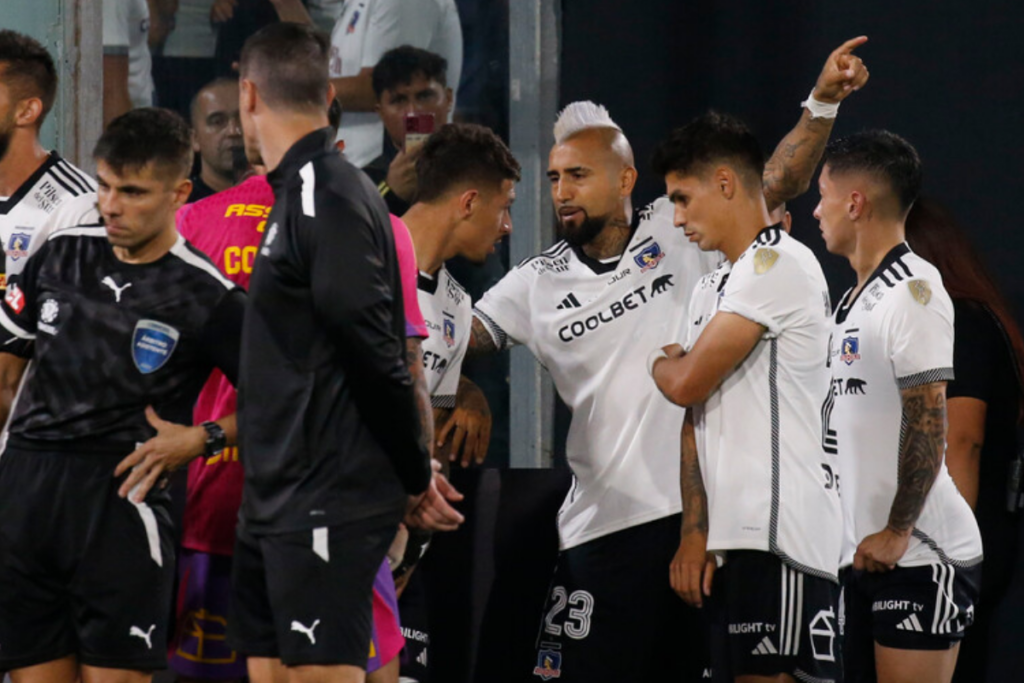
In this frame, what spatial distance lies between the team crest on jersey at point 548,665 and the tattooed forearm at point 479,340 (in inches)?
38.6

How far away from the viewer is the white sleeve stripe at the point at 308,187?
2906 mm

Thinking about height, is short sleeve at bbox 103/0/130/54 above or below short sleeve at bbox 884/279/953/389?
above

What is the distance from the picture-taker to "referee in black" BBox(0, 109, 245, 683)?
132 inches

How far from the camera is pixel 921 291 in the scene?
4.29 metres

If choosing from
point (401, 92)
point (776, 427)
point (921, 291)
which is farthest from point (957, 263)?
point (401, 92)

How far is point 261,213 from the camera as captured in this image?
12.1 feet

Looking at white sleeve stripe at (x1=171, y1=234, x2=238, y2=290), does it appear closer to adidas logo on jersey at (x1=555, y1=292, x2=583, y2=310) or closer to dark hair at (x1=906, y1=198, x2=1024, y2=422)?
adidas logo on jersey at (x1=555, y1=292, x2=583, y2=310)

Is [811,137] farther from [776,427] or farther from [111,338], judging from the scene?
[111,338]

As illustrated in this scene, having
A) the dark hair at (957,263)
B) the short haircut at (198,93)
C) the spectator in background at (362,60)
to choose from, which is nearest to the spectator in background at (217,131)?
the short haircut at (198,93)

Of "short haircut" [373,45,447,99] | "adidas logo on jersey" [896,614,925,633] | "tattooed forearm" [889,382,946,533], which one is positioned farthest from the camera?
"short haircut" [373,45,447,99]

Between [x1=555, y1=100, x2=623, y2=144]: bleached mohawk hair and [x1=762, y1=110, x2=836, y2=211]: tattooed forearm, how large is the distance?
0.54 meters

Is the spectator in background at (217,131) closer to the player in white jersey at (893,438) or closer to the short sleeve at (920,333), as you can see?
the player in white jersey at (893,438)

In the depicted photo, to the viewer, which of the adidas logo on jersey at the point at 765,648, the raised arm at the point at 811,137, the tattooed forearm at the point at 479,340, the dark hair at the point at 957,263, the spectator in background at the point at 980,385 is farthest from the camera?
the dark hair at the point at 957,263

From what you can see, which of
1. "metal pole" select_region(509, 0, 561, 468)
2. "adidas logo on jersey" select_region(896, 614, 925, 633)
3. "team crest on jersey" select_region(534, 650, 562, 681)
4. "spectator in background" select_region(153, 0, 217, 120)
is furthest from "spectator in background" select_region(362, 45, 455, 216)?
"adidas logo on jersey" select_region(896, 614, 925, 633)
